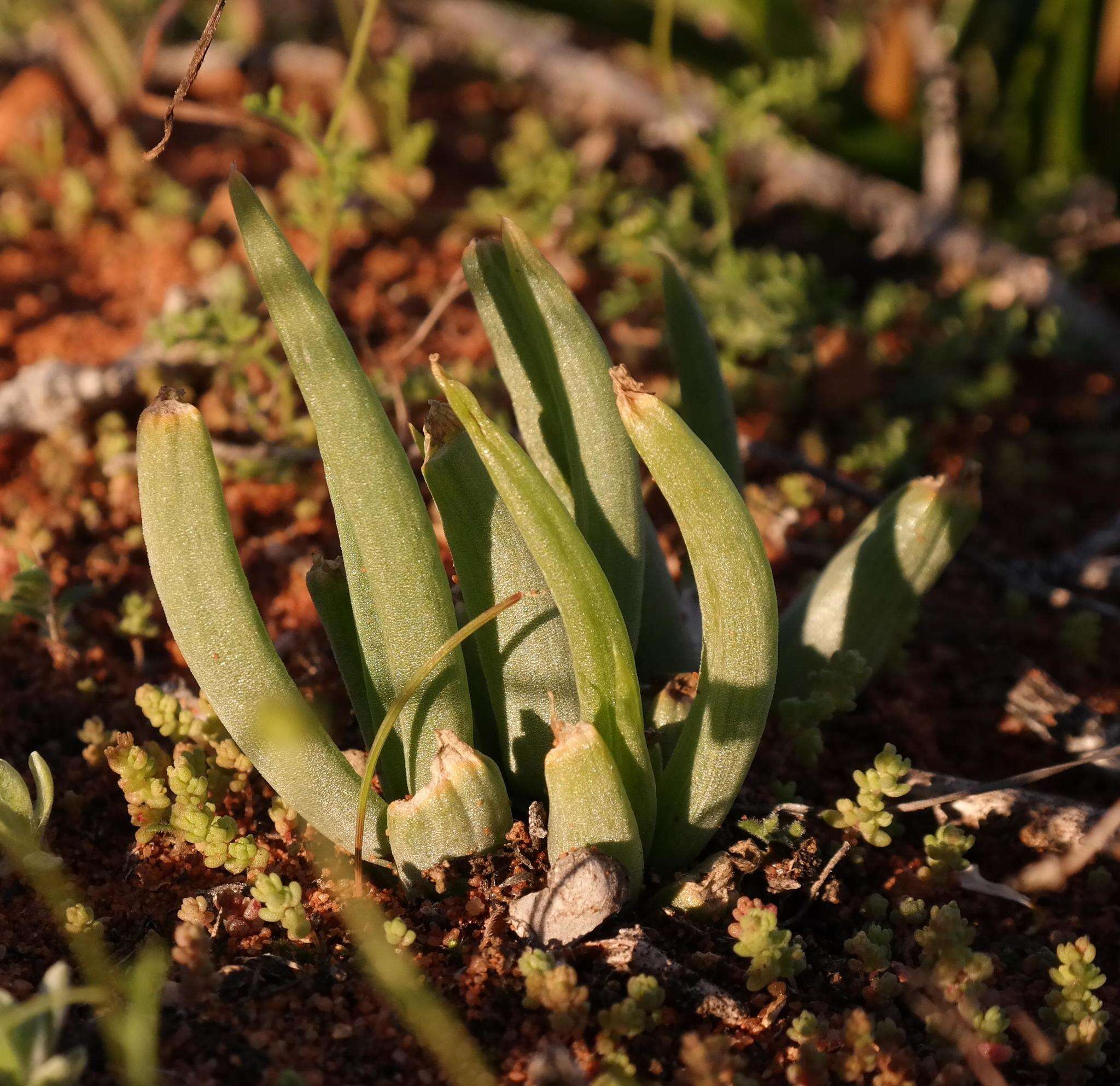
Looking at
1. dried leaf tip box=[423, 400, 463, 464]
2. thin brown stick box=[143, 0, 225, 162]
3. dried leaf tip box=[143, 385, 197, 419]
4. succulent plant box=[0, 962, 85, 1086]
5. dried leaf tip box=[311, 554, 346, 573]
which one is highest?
thin brown stick box=[143, 0, 225, 162]

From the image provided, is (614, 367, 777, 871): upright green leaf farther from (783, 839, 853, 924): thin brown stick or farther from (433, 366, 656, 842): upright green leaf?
(783, 839, 853, 924): thin brown stick

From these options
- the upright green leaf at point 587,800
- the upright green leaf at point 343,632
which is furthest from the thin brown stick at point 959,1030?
the upright green leaf at point 343,632

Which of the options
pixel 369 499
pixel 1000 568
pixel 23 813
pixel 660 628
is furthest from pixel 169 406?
pixel 1000 568

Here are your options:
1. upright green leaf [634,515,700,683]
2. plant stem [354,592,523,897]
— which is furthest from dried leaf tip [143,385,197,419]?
upright green leaf [634,515,700,683]

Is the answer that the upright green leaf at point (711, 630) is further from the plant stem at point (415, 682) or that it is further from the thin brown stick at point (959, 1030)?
the thin brown stick at point (959, 1030)

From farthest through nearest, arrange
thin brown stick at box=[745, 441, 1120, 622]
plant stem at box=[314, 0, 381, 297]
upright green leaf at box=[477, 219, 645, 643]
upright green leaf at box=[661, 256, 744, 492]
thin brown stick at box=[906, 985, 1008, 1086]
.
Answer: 1. thin brown stick at box=[745, 441, 1120, 622]
2. plant stem at box=[314, 0, 381, 297]
3. upright green leaf at box=[661, 256, 744, 492]
4. upright green leaf at box=[477, 219, 645, 643]
5. thin brown stick at box=[906, 985, 1008, 1086]

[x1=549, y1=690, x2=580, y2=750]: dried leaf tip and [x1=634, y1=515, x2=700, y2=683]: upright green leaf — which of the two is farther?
[x1=634, y1=515, x2=700, y2=683]: upright green leaf
